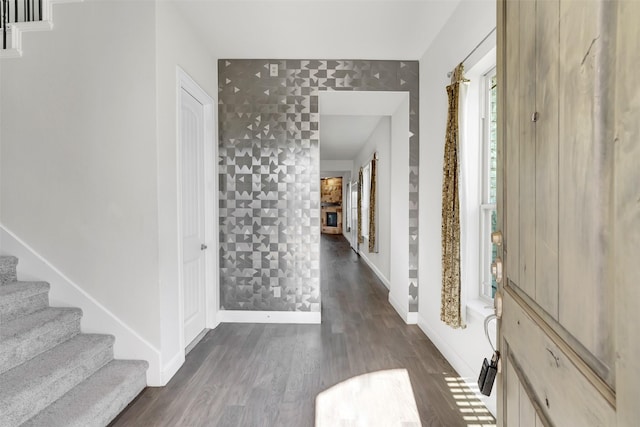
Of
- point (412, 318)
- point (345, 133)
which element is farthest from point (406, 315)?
point (345, 133)

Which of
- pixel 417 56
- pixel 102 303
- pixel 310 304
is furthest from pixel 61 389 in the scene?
pixel 417 56

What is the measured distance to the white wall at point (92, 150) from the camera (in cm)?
232

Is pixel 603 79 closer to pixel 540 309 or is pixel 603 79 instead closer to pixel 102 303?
pixel 540 309

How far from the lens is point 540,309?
2.34ft

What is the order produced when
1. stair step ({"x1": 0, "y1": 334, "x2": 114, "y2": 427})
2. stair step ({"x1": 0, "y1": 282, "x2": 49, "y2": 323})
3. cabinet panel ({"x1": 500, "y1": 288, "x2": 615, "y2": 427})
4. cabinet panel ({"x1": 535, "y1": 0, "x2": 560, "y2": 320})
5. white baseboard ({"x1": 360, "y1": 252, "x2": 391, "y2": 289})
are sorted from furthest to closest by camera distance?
white baseboard ({"x1": 360, "y1": 252, "x2": 391, "y2": 289}) → stair step ({"x1": 0, "y1": 282, "x2": 49, "y2": 323}) → stair step ({"x1": 0, "y1": 334, "x2": 114, "y2": 427}) → cabinet panel ({"x1": 535, "y1": 0, "x2": 560, "y2": 320}) → cabinet panel ({"x1": 500, "y1": 288, "x2": 615, "y2": 427})

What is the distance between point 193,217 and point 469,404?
8.99 ft

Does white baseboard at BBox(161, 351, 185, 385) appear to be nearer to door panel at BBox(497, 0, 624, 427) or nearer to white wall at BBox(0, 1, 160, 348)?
white wall at BBox(0, 1, 160, 348)

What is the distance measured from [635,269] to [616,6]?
349 mm

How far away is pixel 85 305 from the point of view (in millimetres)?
2371

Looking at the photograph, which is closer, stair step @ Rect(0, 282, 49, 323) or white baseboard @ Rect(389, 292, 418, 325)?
stair step @ Rect(0, 282, 49, 323)

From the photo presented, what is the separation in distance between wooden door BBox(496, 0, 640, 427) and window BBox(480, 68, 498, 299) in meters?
1.61

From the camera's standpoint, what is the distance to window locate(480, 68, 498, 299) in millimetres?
2375

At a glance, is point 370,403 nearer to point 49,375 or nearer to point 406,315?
point 406,315

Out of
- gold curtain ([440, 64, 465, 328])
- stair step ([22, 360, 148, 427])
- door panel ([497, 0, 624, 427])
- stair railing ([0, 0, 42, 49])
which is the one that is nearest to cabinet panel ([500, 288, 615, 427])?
door panel ([497, 0, 624, 427])
